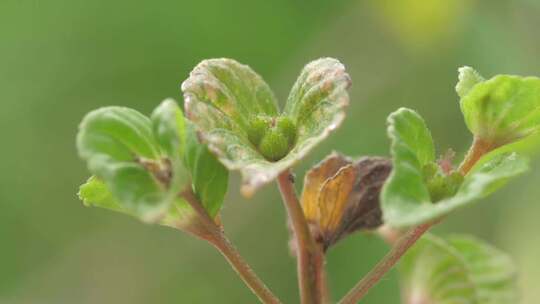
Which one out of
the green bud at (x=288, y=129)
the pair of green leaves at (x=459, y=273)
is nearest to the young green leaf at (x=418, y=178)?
the green bud at (x=288, y=129)

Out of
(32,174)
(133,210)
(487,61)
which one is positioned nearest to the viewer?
(133,210)

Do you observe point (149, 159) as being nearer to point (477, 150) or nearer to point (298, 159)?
point (298, 159)

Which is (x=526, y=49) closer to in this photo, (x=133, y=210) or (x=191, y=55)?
(x=191, y=55)

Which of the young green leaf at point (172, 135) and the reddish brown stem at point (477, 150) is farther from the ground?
the young green leaf at point (172, 135)

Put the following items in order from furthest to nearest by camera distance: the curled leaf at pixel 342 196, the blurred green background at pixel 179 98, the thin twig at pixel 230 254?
the blurred green background at pixel 179 98 < the curled leaf at pixel 342 196 < the thin twig at pixel 230 254

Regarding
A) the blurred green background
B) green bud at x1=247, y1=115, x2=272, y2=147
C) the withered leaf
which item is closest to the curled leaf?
the withered leaf

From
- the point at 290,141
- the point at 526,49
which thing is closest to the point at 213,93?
the point at 290,141

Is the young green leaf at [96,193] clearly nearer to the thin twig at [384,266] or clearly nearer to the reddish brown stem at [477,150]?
the thin twig at [384,266]
